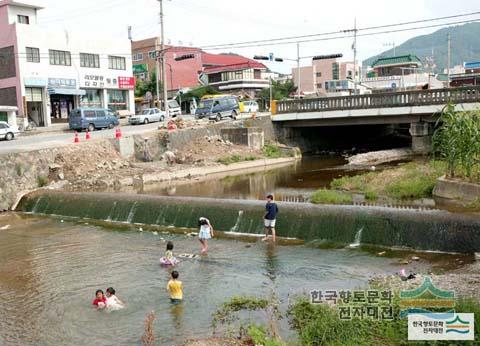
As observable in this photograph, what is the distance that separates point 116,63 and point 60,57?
7.58 metres

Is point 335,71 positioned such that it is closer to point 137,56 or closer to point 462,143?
point 137,56

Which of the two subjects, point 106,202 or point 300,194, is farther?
point 300,194

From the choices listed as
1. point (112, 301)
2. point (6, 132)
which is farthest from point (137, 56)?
point (112, 301)

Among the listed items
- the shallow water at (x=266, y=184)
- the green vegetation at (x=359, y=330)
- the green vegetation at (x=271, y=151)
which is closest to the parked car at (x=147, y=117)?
the green vegetation at (x=271, y=151)

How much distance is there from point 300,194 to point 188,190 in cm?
651

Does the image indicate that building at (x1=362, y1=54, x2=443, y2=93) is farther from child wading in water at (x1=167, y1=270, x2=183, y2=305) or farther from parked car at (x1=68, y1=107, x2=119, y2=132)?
child wading in water at (x1=167, y1=270, x2=183, y2=305)

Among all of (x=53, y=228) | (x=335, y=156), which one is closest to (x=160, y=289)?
(x=53, y=228)

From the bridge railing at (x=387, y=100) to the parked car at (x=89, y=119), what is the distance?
14682 millimetres

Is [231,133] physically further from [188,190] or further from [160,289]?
[160,289]

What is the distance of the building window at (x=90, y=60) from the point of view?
171 feet

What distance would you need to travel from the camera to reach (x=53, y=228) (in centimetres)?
2141

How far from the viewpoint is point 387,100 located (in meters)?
39.1

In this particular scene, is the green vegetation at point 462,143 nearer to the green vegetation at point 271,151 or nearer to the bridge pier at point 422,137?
the bridge pier at point 422,137

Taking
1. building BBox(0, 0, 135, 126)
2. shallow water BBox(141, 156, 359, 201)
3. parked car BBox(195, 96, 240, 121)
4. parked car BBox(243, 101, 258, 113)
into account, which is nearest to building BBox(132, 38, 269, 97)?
building BBox(0, 0, 135, 126)
